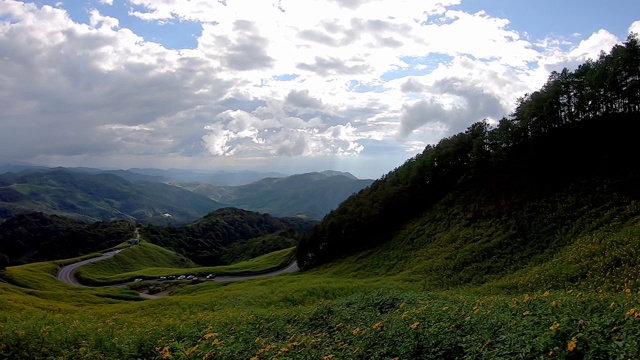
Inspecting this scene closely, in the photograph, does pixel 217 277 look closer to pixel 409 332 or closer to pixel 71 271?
pixel 71 271

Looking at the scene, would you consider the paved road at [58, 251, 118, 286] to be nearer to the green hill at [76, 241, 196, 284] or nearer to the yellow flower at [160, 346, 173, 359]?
the green hill at [76, 241, 196, 284]

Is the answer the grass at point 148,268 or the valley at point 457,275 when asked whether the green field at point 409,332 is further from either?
the grass at point 148,268

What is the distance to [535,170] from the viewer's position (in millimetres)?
66188

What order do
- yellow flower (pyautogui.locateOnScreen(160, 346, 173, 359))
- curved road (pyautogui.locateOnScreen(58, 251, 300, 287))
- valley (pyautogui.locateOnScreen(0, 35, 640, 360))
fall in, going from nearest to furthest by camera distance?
valley (pyautogui.locateOnScreen(0, 35, 640, 360)) → yellow flower (pyautogui.locateOnScreen(160, 346, 173, 359)) → curved road (pyautogui.locateOnScreen(58, 251, 300, 287))

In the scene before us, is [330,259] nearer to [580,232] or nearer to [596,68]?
[580,232]

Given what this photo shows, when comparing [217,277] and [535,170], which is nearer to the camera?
[535,170]

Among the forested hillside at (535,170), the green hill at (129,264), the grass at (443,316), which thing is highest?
the forested hillside at (535,170)

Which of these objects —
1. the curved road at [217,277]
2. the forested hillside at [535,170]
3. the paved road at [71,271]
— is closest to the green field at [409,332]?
the forested hillside at [535,170]

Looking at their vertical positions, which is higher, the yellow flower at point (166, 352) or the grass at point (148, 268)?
the yellow flower at point (166, 352)

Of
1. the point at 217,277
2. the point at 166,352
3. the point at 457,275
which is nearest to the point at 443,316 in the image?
the point at 166,352

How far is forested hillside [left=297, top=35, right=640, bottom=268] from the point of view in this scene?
5225cm

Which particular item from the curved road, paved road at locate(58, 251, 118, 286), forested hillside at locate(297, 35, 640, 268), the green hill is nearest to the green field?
forested hillside at locate(297, 35, 640, 268)

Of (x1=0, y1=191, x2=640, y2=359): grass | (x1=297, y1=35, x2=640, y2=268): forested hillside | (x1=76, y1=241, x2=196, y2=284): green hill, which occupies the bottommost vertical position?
(x1=76, y1=241, x2=196, y2=284): green hill

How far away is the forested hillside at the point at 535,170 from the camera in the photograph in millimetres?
52250
